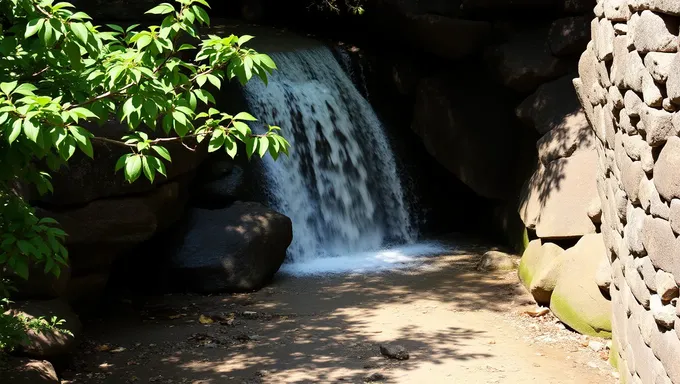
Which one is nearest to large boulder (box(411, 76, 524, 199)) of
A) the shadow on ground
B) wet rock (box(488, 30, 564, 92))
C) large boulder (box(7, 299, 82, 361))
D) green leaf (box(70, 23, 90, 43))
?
wet rock (box(488, 30, 564, 92))

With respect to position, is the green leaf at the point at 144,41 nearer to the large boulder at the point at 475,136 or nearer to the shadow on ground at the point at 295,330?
the shadow on ground at the point at 295,330

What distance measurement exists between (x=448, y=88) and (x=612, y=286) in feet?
19.7

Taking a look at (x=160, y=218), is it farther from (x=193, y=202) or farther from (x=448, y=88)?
(x=448, y=88)

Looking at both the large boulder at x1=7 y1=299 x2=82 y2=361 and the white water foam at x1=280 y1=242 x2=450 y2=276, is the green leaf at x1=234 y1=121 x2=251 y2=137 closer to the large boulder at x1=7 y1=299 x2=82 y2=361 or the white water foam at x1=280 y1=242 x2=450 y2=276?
the large boulder at x1=7 y1=299 x2=82 y2=361

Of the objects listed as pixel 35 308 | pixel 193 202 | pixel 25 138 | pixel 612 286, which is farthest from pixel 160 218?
pixel 25 138

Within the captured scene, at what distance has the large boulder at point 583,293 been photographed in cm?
764

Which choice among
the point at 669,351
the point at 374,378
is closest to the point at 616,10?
the point at 669,351

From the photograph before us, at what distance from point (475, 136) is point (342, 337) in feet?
16.4

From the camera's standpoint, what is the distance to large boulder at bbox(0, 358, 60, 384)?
6090 millimetres

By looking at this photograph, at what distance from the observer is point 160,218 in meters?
9.11

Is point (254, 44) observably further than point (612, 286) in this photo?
Yes

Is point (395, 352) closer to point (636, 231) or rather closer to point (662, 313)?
point (636, 231)

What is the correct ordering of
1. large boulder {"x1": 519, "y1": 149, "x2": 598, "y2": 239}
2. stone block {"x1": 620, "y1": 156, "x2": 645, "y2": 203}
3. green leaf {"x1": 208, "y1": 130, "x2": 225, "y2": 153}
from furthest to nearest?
large boulder {"x1": 519, "y1": 149, "x2": 598, "y2": 239} < stone block {"x1": 620, "y1": 156, "x2": 645, "y2": 203} < green leaf {"x1": 208, "y1": 130, "x2": 225, "y2": 153}

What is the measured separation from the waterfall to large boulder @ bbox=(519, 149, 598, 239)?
247cm
